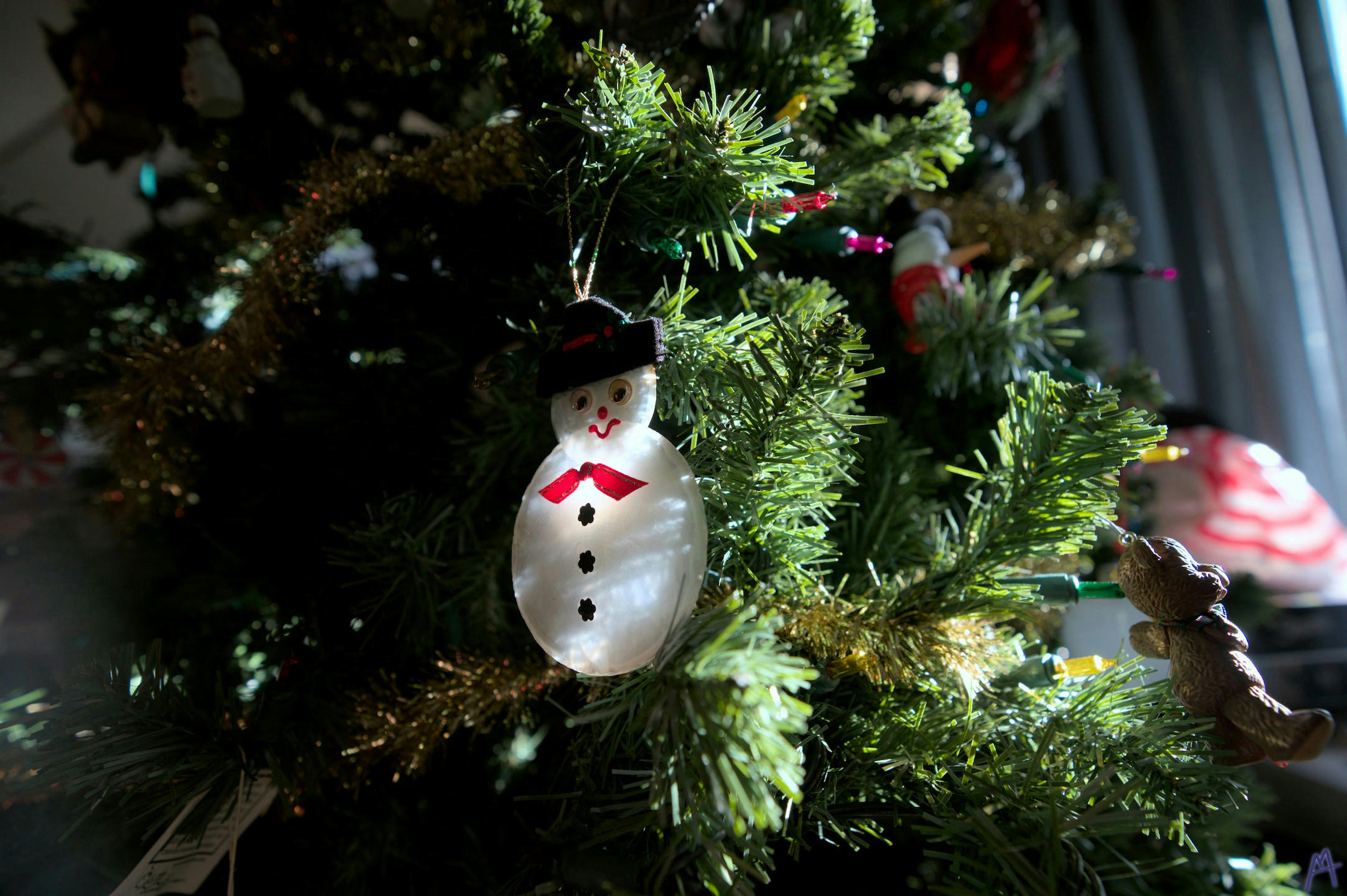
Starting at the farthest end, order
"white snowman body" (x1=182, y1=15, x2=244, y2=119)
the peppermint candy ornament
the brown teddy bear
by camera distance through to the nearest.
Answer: the peppermint candy ornament
"white snowman body" (x1=182, y1=15, x2=244, y2=119)
the brown teddy bear

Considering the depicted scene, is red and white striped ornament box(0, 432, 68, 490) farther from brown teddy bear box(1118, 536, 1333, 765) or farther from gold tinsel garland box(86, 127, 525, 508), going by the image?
brown teddy bear box(1118, 536, 1333, 765)

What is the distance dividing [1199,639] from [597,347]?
0.96ft

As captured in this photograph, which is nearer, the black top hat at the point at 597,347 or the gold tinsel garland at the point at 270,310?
the black top hat at the point at 597,347

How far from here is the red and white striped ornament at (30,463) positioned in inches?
31.0

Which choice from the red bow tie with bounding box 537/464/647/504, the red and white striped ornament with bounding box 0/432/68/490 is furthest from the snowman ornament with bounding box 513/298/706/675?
the red and white striped ornament with bounding box 0/432/68/490

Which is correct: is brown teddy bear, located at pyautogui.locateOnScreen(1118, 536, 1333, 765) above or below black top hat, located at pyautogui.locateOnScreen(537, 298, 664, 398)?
below

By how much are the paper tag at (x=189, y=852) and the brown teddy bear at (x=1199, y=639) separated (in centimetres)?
46

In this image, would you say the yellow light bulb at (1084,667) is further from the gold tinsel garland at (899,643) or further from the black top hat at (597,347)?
the black top hat at (597,347)

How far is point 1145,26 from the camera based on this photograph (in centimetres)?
105

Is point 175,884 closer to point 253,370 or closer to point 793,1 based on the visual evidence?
point 253,370

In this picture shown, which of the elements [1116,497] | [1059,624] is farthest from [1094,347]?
[1116,497]

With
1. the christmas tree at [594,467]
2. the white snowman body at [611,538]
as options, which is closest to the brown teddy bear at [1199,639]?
the christmas tree at [594,467]

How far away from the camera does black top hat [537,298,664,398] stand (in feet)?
1.00

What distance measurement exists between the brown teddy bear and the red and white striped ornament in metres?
1.06
